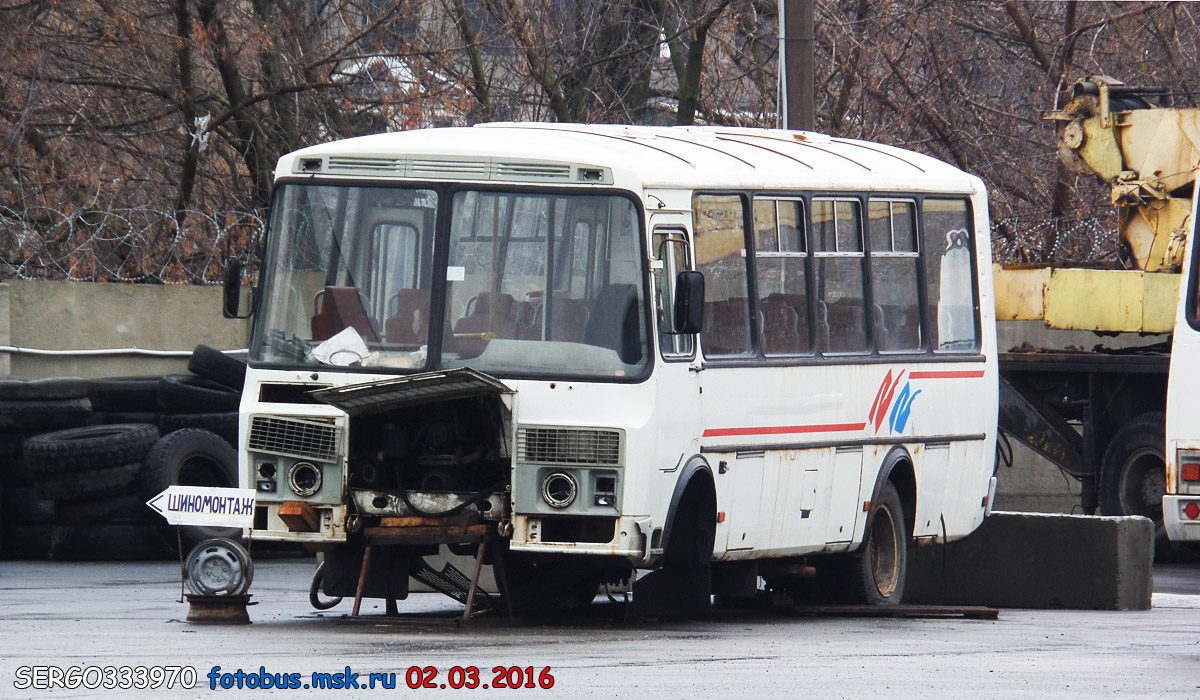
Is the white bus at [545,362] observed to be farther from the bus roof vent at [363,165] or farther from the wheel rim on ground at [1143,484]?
the wheel rim on ground at [1143,484]

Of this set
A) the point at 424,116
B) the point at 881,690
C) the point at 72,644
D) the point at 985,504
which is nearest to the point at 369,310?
the point at 72,644

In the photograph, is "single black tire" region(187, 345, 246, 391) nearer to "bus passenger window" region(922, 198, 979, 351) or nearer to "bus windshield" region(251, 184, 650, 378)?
"bus windshield" region(251, 184, 650, 378)

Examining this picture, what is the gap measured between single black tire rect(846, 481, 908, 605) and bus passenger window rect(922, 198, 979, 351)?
4.01 feet

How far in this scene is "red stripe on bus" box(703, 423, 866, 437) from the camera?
12.2m

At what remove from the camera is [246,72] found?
23422 mm

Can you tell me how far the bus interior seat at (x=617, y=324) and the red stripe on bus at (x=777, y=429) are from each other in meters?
0.88

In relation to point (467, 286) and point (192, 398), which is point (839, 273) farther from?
point (192, 398)

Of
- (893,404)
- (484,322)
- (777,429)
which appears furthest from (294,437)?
(893,404)

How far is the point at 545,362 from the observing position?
11453mm

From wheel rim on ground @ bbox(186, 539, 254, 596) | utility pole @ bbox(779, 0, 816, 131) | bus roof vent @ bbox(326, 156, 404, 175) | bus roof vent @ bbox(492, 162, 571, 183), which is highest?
utility pole @ bbox(779, 0, 816, 131)

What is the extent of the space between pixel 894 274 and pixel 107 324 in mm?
8649

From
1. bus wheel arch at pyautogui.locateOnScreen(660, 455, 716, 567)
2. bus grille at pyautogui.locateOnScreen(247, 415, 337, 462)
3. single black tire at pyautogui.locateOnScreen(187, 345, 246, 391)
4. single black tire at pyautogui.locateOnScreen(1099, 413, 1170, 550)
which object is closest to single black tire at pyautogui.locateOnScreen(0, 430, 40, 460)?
single black tire at pyautogui.locateOnScreen(187, 345, 246, 391)

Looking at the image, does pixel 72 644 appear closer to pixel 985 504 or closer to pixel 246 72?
pixel 985 504

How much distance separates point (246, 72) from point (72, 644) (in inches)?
559
